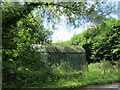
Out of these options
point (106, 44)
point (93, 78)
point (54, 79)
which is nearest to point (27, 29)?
point (54, 79)

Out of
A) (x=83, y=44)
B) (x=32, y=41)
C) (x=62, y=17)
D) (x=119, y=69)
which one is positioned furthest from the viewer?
(x=83, y=44)

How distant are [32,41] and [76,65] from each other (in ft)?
11.6

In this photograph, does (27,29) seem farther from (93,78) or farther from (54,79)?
(93,78)

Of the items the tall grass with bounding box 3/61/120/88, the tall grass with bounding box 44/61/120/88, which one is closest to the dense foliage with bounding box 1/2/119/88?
the tall grass with bounding box 3/61/120/88

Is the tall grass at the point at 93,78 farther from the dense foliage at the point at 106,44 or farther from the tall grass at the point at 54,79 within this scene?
the dense foliage at the point at 106,44

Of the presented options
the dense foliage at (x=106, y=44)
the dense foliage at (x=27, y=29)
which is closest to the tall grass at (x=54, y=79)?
the dense foliage at (x=27, y=29)

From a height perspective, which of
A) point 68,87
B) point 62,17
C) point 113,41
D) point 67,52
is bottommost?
point 68,87

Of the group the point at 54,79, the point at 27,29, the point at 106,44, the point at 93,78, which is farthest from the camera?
the point at 106,44

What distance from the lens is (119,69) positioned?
5629 mm

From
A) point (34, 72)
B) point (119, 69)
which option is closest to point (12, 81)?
point (34, 72)

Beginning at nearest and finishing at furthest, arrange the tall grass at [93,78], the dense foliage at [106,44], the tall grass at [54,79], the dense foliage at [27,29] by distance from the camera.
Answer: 1. the dense foliage at [27,29]
2. the tall grass at [54,79]
3. the tall grass at [93,78]
4. the dense foliage at [106,44]

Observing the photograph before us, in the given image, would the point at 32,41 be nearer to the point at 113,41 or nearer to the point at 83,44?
the point at 113,41

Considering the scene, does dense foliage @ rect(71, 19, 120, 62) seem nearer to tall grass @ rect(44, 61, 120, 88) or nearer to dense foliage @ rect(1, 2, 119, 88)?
tall grass @ rect(44, 61, 120, 88)

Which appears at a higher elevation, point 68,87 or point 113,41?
point 113,41
